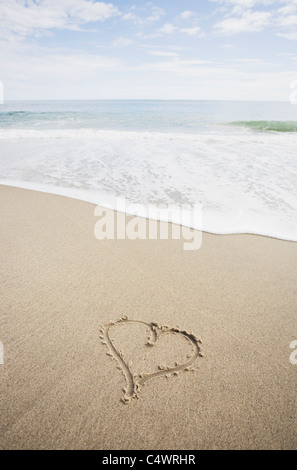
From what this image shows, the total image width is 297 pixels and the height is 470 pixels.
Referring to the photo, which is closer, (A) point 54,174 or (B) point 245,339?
(B) point 245,339

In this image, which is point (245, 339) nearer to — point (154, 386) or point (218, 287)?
point (218, 287)

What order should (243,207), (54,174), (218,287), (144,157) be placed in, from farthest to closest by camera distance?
(144,157) < (54,174) < (243,207) < (218,287)

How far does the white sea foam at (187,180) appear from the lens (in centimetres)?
380

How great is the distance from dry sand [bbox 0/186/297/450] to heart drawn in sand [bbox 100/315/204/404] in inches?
0.9

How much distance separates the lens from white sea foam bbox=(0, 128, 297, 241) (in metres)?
3.80

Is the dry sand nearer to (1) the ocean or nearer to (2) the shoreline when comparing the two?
(2) the shoreline

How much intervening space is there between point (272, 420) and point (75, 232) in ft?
8.54

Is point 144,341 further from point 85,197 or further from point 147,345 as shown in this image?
point 85,197

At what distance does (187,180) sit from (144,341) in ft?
13.2

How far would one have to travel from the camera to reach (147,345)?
71.7 inches

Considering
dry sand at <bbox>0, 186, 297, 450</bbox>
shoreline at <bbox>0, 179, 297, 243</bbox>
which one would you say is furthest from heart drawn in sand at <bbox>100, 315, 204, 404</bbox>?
shoreline at <bbox>0, 179, 297, 243</bbox>
